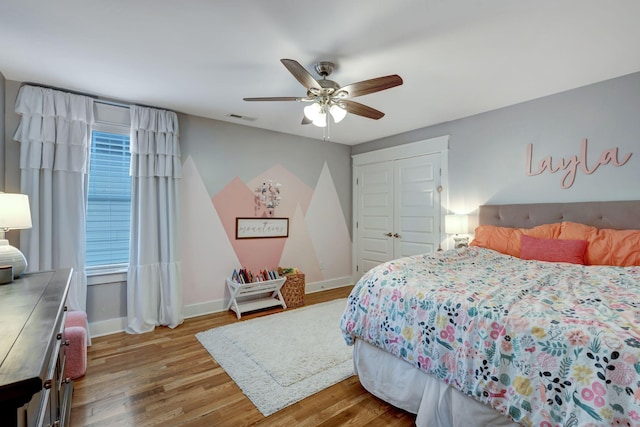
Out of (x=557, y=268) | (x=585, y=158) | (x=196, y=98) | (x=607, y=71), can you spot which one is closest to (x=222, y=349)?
(x=196, y=98)

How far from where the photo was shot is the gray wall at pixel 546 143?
2664 millimetres

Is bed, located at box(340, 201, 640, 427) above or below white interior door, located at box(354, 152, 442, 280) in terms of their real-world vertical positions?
below

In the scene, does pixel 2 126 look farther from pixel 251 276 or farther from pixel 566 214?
pixel 566 214

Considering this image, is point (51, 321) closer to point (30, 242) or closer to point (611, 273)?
point (30, 242)

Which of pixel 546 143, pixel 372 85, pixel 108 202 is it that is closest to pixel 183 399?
pixel 108 202

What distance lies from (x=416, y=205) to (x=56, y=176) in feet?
13.7

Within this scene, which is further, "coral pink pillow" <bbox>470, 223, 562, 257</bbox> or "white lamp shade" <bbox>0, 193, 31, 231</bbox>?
"coral pink pillow" <bbox>470, 223, 562, 257</bbox>

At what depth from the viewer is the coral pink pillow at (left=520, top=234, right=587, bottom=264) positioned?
8.43 ft

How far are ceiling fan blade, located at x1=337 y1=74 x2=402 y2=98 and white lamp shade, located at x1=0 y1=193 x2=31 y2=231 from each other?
7.60 feet

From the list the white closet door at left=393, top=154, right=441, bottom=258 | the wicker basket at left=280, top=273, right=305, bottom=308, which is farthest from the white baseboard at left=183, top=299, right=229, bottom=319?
the white closet door at left=393, top=154, right=441, bottom=258

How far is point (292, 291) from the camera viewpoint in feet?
13.1

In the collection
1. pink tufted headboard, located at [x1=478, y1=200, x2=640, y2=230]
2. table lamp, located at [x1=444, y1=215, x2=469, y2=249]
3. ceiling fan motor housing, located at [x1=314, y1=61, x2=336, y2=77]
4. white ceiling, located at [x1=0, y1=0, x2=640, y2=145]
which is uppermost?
white ceiling, located at [x1=0, y1=0, x2=640, y2=145]

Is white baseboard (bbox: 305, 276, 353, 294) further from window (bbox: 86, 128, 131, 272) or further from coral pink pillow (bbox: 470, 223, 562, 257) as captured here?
window (bbox: 86, 128, 131, 272)

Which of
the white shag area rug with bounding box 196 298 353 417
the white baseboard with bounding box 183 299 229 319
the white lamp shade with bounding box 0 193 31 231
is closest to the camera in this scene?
the white lamp shade with bounding box 0 193 31 231
